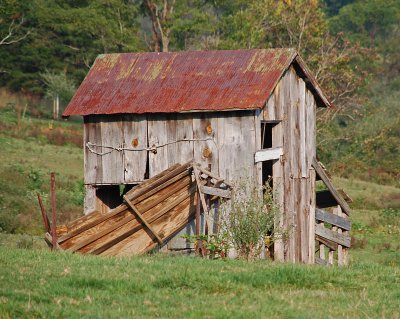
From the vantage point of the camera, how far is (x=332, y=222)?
→ 102 feet

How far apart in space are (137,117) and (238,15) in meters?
36.4

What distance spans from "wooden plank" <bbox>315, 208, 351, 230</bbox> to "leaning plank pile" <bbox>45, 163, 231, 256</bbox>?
211 inches

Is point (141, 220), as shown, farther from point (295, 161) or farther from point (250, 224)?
point (295, 161)

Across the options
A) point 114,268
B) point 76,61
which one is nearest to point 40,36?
point 76,61

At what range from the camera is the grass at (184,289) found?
→ 581 inches

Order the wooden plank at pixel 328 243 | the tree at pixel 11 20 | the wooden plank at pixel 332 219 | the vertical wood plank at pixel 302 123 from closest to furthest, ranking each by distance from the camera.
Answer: the vertical wood plank at pixel 302 123 < the wooden plank at pixel 332 219 < the wooden plank at pixel 328 243 < the tree at pixel 11 20

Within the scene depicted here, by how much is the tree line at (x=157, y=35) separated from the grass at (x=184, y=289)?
3949 centimetres

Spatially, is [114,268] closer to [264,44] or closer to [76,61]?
[264,44]

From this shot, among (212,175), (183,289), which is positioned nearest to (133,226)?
(212,175)

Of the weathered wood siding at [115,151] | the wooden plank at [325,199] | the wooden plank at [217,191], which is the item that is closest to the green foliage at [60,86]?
the wooden plank at [325,199]

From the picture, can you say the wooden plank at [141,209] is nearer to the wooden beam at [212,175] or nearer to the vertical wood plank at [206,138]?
the wooden beam at [212,175]

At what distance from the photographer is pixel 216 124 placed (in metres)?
27.3

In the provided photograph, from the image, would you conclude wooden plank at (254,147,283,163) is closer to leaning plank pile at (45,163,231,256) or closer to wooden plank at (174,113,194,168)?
leaning plank pile at (45,163,231,256)

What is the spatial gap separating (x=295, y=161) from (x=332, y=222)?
2.87m
